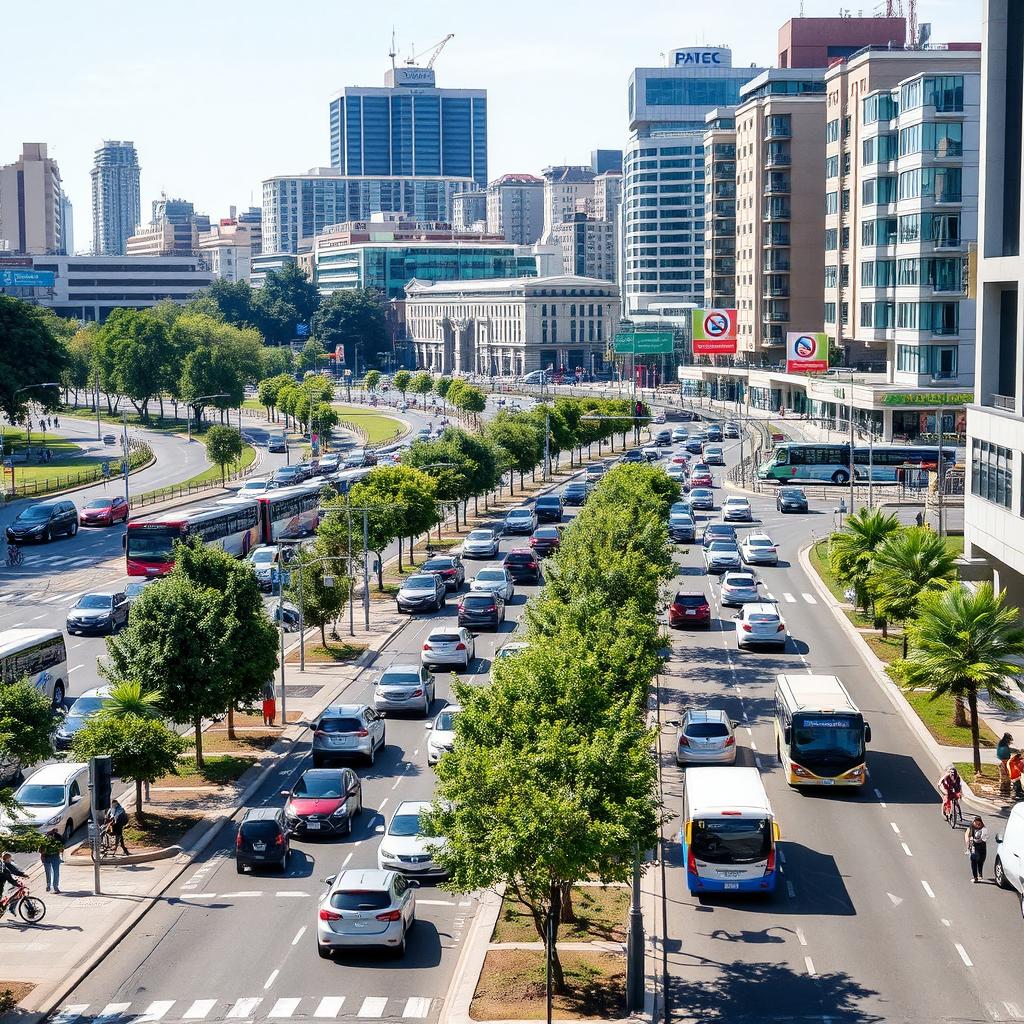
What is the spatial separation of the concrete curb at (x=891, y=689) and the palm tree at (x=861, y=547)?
2.39 metres

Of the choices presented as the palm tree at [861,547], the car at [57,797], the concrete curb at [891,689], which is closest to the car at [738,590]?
the concrete curb at [891,689]

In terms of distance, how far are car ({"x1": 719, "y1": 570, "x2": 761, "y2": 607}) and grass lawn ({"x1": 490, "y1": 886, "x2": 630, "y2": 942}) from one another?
35.2m

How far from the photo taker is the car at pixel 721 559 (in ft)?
254

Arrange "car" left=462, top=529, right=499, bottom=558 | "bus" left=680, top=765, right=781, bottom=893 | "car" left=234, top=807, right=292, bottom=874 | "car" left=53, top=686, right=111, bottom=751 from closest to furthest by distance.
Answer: "bus" left=680, top=765, right=781, bottom=893 → "car" left=234, top=807, right=292, bottom=874 → "car" left=53, top=686, right=111, bottom=751 → "car" left=462, top=529, right=499, bottom=558

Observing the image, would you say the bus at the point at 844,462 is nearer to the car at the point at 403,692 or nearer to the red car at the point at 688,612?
the red car at the point at 688,612

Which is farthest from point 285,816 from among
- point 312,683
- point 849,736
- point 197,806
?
point 312,683

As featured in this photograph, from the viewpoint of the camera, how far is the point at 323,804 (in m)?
37.3

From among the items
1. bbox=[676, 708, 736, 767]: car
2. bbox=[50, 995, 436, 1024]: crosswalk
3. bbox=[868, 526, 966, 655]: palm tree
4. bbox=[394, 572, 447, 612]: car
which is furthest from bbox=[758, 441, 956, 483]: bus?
bbox=[50, 995, 436, 1024]: crosswalk

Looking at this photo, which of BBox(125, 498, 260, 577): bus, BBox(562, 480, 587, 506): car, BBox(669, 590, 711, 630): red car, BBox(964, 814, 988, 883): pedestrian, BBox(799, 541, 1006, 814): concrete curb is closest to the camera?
BBox(964, 814, 988, 883): pedestrian

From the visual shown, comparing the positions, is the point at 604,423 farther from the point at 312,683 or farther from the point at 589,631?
the point at 589,631

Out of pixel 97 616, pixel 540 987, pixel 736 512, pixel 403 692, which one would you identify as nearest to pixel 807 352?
pixel 736 512

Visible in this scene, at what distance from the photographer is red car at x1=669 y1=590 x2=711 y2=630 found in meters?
62.9

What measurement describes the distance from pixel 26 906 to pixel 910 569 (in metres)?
31.5

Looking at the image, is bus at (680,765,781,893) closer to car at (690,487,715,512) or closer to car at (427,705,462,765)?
car at (427,705,462,765)
